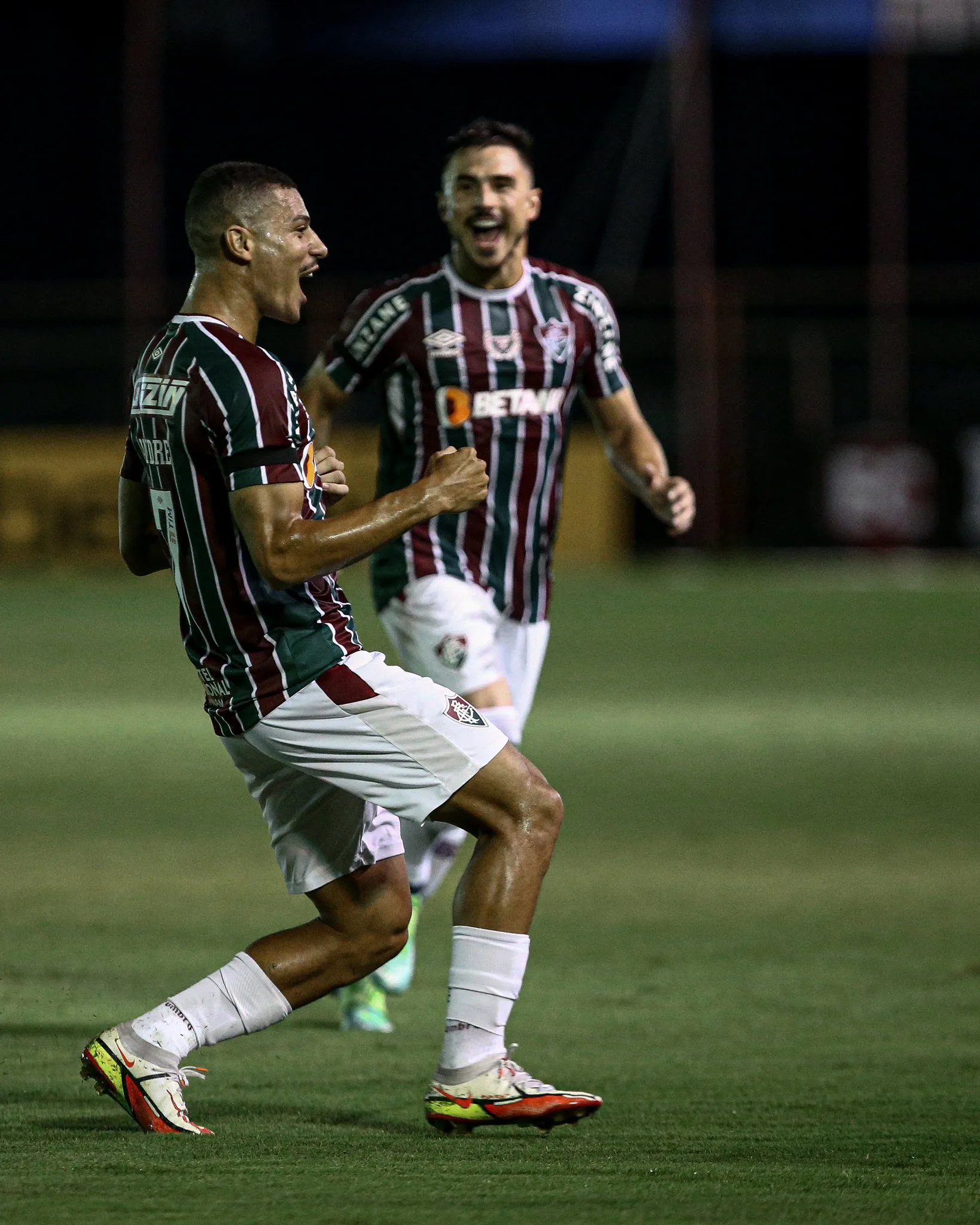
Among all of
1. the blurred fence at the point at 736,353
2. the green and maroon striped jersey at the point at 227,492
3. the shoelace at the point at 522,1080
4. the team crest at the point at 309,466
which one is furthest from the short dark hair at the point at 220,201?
the blurred fence at the point at 736,353

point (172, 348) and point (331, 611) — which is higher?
point (172, 348)

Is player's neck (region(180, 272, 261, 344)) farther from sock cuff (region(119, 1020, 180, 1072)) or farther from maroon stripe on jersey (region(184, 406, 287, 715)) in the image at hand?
→ sock cuff (region(119, 1020, 180, 1072))

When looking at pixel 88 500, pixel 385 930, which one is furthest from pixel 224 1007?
pixel 88 500

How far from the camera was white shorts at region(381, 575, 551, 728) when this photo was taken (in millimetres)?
6258

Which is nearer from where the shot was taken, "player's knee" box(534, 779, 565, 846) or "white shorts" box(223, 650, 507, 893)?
"white shorts" box(223, 650, 507, 893)

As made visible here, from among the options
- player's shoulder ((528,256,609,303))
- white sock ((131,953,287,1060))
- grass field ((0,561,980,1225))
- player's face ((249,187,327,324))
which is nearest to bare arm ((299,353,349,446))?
player's shoulder ((528,256,609,303))

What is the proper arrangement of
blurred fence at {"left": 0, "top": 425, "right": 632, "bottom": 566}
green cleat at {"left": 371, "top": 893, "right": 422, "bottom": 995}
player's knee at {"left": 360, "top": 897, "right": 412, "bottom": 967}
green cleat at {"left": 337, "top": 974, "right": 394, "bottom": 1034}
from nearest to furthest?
player's knee at {"left": 360, "top": 897, "right": 412, "bottom": 967} < green cleat at {"left": 337, "top": 974, "right": 394, "bottom": 1034} < green cleat at {"left": 371, "top": 893, "right": 422, "bottom": 995} < blurred fence at {"left": 0, "top": 425, "right": 632, "bottom": 566}

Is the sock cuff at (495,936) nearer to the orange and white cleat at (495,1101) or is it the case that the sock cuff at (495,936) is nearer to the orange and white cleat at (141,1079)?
the orange and white cleat at (495,1101)

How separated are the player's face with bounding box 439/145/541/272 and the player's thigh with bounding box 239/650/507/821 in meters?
2.30

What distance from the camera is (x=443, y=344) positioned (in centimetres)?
644

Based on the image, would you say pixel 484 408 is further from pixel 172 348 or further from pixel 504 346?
pixel 172 348

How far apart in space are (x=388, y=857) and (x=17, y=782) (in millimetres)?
5757

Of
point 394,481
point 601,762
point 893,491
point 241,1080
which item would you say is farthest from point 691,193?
point 241,1080

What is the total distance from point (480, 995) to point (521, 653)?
7.40 feet
